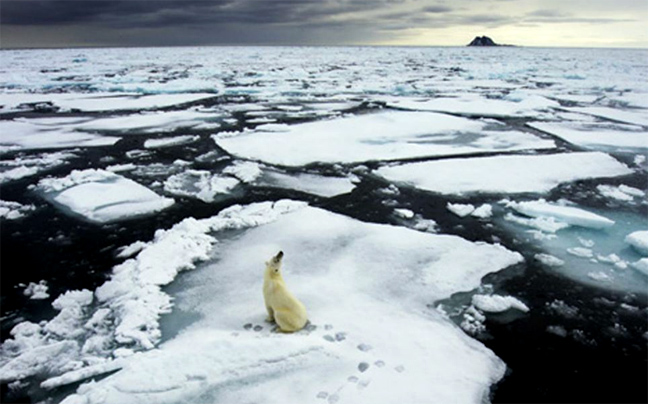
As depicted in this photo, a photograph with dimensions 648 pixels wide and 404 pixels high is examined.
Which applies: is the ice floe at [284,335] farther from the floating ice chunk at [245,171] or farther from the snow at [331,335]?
the floating ice chunk at [245,171]

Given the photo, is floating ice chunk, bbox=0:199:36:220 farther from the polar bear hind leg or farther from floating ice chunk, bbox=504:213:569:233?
floating ice chunk, bbox=504:213:569:233

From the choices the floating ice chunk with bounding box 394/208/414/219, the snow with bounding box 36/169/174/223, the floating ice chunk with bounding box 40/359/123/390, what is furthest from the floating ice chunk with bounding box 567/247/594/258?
the snow with bounding box 36/169/174/223

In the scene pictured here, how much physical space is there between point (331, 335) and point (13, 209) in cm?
512

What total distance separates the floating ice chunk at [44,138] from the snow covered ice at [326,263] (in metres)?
0.10

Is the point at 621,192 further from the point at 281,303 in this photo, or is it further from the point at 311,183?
the point at 281,303

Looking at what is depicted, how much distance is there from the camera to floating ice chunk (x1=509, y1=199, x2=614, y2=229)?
5594mm

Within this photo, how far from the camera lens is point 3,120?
42.9 ft

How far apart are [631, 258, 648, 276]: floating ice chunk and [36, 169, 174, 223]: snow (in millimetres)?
5519

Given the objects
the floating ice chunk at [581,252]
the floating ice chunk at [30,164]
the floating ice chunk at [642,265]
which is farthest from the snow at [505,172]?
the floating ice chunk at [30,164]

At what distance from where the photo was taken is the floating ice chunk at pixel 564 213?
5.59 meters

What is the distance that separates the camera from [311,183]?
295 inches

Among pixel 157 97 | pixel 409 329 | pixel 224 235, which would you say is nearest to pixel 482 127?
pixel 224 235

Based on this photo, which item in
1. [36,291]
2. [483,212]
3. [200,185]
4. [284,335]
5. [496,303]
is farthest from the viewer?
[200,185]

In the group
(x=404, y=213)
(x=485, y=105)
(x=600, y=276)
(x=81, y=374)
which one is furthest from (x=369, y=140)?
(x=81, y=374)
